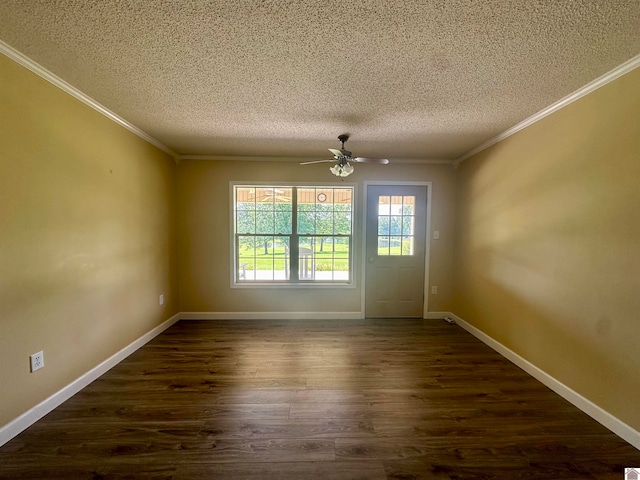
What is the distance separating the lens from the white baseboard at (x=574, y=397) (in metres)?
1.61

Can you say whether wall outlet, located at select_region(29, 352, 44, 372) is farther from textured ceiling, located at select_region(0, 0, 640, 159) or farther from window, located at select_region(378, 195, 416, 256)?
window, located at select_region(378, 195, 416, 256)

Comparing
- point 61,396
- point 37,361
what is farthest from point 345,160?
point 61,396

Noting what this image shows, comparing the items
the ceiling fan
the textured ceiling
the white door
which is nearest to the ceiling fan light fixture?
the ceiling fan

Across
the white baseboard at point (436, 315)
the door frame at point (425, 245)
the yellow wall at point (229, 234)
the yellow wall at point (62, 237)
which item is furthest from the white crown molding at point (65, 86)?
the white baseboard at point (436, 315)

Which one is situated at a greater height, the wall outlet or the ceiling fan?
the ceiling fan

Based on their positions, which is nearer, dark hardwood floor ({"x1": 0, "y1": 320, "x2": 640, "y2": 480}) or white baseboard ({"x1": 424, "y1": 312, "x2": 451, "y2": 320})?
dark hardwood floor ({"x1": 0, "y1": 320, "x2": 640, "y2": 480})

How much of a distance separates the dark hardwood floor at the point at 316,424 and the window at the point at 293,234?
134 centimetres

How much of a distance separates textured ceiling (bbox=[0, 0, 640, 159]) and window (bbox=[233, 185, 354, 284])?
1.42 metres

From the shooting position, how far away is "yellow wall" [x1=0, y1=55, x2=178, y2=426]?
1576 millimetres

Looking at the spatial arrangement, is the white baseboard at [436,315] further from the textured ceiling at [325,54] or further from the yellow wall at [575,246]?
the textured ceiling at [325,54]

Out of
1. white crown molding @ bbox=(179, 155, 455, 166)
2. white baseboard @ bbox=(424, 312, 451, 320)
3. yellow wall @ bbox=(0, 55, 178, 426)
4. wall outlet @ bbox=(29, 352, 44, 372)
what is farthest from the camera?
white baseboard @ bbox=(424, 312, 451, 320)

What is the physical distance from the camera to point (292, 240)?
3.83m

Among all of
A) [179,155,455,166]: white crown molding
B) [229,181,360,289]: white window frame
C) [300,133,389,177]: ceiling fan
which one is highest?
[179,155,455,166]: white crown molding

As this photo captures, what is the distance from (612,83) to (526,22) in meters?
1.03
